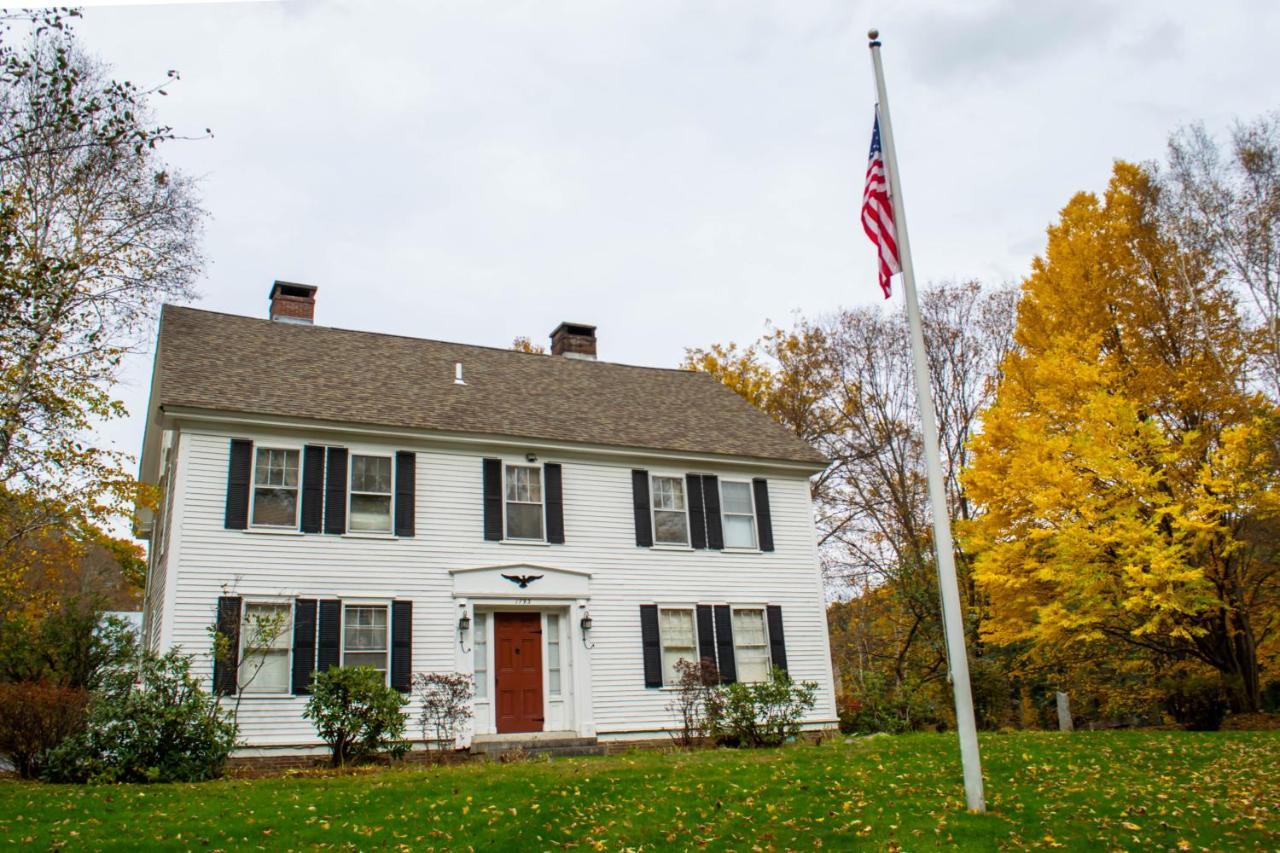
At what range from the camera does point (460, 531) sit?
15570 millimetres

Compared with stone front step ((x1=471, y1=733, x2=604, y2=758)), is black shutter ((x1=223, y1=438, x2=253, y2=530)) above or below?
above

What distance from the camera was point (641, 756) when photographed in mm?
12570

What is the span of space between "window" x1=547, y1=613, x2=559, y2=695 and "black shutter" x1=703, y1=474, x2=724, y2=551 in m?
3.25

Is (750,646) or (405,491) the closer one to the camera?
(405,491)

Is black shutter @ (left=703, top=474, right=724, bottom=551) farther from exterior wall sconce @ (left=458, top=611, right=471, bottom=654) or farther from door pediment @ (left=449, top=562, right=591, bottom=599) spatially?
exterior wall sconce @ (left=458, top=611, right=471, bottom=654)

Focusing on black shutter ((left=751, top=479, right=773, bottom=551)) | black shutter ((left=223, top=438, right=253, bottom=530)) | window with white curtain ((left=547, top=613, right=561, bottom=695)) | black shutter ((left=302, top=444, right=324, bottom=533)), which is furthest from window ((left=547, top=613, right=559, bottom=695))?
black shutter ((left=223, top=438, right=253, bottom=530))

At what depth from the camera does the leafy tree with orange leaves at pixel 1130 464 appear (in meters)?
15.9

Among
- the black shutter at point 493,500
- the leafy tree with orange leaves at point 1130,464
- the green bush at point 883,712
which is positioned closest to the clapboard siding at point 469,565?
the black shutter at point 493,500

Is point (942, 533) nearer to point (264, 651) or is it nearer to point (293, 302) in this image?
point (264, 651)

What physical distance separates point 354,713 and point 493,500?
4.49 m

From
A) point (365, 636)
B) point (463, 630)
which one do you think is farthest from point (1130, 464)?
point (365, 636)

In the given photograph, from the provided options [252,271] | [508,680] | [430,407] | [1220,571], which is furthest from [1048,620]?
[252,271]

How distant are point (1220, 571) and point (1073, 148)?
8289 mm

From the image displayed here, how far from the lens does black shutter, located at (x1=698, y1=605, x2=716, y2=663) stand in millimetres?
16438
